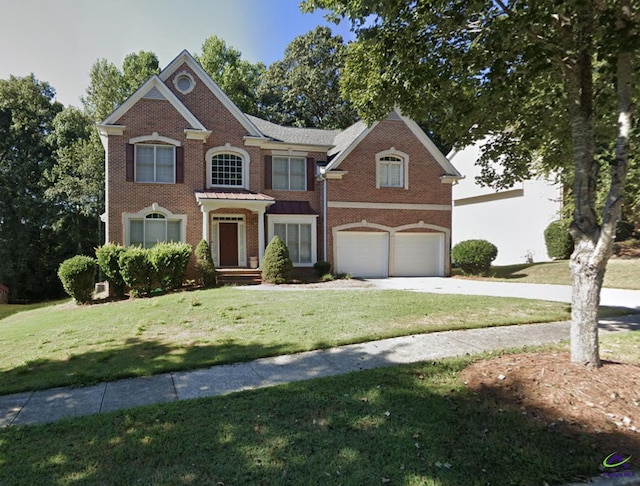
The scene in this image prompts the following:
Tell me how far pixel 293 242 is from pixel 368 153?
5.58 m

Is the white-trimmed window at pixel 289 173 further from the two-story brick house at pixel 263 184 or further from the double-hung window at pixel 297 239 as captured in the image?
the double-hung window at pixel 297 239

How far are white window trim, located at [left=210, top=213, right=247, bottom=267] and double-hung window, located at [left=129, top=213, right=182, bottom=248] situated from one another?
1579 mm

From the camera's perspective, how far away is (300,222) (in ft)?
60.5

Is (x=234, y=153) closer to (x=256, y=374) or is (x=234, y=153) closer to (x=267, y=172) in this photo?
(x=267, y=172)

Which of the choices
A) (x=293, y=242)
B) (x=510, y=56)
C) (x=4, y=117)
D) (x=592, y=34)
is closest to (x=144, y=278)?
(x=293, y=242)

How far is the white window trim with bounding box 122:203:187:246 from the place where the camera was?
15914 millimetres

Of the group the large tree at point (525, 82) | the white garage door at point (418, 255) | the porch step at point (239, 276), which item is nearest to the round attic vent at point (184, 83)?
the porch step at point (239, 276)

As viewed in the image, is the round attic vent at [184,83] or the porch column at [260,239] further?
the porch column at [260,239]

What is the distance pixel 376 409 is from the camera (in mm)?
3891

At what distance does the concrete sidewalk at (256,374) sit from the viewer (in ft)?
14.1

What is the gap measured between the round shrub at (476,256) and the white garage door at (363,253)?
145 inches

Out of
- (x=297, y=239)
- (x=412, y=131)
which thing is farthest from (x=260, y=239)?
(x=412, y=131)

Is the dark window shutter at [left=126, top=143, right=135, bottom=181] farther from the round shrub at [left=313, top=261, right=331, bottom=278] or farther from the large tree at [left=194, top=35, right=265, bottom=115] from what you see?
the large tree at [left=194, top=35, right=265, bottom=115]

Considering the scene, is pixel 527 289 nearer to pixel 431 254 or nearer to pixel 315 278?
pixel 431 254
